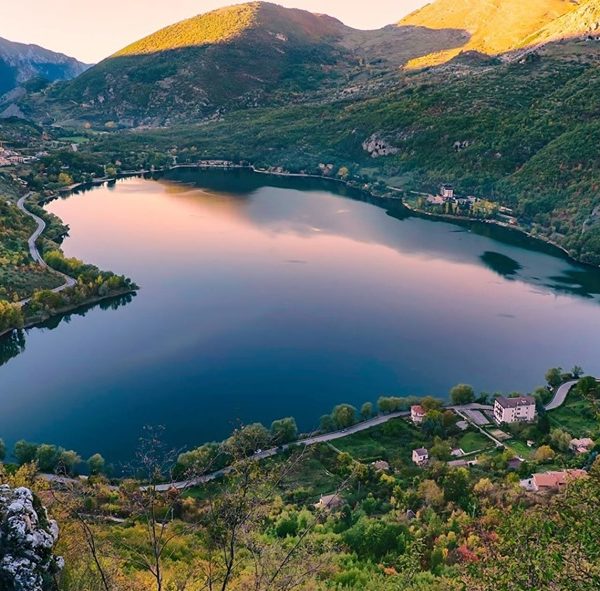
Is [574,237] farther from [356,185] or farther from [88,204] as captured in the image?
[88,204]

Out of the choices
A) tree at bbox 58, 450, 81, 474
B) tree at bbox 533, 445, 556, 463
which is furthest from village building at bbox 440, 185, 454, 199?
tree at bbox 58, 450, 81, 474

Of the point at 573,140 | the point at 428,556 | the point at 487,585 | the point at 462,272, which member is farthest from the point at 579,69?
the point at 487,585

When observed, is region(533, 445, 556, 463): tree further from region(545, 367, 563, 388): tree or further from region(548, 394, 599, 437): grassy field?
region(545, 367, 563, 388): tree

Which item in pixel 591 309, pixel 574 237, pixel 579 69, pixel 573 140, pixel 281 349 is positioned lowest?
pixel 281 349

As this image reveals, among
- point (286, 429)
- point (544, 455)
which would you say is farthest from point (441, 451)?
point (286, 429)

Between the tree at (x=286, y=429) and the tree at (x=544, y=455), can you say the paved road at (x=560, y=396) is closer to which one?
the tree at (x=544, y=455)

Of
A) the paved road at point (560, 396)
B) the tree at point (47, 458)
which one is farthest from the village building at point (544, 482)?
the tree at point (47, 458)

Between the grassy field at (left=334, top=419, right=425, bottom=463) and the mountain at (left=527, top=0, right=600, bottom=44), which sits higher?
the mountain at (left=527, top=0, right=600, bottom=44)

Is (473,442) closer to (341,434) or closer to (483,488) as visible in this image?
(341,434)
